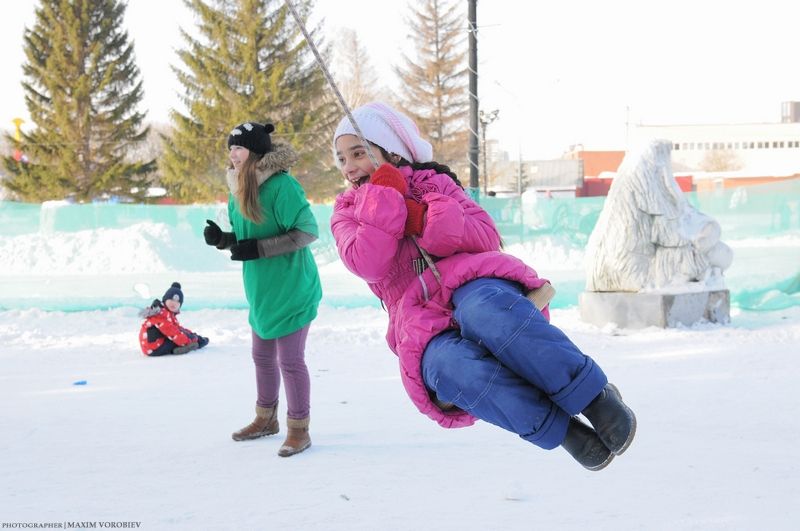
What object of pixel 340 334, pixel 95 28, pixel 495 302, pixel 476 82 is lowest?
pixel 340 334

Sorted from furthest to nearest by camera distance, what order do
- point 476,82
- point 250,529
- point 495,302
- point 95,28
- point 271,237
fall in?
point 95,28 → point 476,82 → point 271,237 → point 250,529 → point 495,302

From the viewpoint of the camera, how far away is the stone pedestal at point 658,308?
353 inches

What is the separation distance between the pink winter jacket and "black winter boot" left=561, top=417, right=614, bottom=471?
0.40 m

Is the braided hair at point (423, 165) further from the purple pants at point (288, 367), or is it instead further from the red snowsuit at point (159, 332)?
the red snowsuit at point (159, 332)

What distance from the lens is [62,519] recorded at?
A: 11.3 feet

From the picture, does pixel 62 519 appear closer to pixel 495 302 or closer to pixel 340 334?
pixel 495 302

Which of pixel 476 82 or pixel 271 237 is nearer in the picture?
pixel 271 237

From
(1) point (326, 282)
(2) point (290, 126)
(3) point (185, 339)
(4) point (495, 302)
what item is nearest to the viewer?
(4) point (495, 302)

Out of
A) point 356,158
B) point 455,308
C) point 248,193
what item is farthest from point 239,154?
point 455,308

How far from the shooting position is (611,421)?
244cm

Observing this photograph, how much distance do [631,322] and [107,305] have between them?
7522 millimetres

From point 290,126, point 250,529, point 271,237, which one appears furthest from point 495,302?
point 290,126

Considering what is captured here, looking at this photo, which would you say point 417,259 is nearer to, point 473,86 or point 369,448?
point 369,448

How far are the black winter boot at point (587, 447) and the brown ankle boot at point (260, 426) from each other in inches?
108
